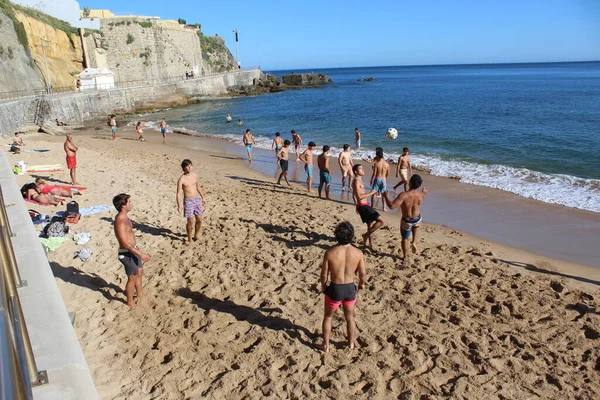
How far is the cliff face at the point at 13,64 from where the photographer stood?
26656mm

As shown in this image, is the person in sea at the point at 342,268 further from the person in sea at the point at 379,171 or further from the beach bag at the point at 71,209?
the beach bag at the point at 71,209

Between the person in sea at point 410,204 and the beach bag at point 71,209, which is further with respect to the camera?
the beach bag at point 71,209

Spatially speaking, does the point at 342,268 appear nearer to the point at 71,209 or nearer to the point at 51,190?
the point at 71,209

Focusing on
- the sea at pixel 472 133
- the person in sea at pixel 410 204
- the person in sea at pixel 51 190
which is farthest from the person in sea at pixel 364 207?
the sea at pixel 472 133

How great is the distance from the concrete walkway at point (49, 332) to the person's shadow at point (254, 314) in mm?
1881

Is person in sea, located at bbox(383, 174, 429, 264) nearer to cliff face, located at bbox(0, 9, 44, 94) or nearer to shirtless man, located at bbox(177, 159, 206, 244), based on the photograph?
shirtless man, located at bbox(177, 159, 206, 244)

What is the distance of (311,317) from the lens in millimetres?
5129

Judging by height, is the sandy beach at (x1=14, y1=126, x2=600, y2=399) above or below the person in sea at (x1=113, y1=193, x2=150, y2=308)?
below

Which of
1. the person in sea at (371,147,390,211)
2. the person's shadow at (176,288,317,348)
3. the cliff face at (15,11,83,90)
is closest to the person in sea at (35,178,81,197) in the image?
the person's shadow at (176,288,317,348)

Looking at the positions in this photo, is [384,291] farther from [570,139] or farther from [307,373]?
[570,139]

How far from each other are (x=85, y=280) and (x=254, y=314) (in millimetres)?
2624

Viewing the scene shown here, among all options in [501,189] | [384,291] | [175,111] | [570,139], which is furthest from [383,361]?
[175,111]

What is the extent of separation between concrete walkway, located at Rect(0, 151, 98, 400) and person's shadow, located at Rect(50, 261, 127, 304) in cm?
112

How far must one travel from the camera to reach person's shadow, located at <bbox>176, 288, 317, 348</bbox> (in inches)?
189
